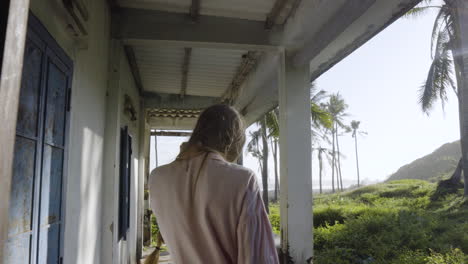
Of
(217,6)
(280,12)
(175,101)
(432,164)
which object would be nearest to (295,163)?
(280,12)

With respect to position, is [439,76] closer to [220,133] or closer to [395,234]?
[395,234]

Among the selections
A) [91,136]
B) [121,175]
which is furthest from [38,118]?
[121,175]

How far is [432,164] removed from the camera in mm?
44625

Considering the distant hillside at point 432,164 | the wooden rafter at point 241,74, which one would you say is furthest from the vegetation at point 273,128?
the distant hillside at point 432,164

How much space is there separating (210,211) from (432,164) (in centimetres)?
5096

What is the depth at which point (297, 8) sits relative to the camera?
298cm

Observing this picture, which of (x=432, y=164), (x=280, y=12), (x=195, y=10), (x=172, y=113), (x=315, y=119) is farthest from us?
(x=432, y=164)

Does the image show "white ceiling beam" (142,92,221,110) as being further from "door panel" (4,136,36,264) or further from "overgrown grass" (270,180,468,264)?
"door panel" (4,136,36,264)

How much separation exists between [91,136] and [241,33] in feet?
5.55

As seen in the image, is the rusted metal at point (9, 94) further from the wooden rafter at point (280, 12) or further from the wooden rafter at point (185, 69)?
the wooden rafter at point (185, 69)

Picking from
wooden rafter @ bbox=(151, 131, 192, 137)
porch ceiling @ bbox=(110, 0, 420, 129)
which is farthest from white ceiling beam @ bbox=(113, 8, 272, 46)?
wooden rafter @ bbox=(151, 131, 192, 137)

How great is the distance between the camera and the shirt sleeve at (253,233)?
1080 mm

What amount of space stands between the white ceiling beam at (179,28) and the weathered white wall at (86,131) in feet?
0.70

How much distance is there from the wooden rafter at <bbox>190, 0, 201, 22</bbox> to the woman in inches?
81.7
